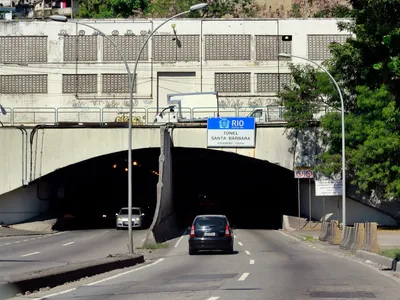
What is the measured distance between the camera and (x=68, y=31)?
6431cm

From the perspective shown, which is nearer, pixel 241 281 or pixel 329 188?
pixel 241 281

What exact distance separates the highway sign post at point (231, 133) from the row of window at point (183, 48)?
13605mm

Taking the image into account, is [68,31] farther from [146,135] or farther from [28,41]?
[146,135]

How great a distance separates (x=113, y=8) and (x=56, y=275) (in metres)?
68.3

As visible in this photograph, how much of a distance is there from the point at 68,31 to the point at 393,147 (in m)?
31.3

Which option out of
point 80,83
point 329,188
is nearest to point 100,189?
point 80,83

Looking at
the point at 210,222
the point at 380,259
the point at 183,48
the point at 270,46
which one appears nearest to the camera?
the point at 380,259

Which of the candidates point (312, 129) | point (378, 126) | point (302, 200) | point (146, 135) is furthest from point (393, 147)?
point (146, 135)

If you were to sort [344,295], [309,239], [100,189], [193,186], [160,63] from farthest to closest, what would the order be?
[193,186], [100,189], [160,63], [309,239], [344,295]

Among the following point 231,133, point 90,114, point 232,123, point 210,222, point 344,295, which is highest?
point 90,114

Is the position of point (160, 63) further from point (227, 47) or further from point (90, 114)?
point (90, 114)

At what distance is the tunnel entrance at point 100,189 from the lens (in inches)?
2250

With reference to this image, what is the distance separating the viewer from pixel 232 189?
77.6 metres

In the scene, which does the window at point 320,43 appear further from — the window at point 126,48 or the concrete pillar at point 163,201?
the concrete pillar at point 163,201
